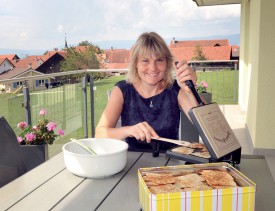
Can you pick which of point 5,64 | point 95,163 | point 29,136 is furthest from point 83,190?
point 5,64

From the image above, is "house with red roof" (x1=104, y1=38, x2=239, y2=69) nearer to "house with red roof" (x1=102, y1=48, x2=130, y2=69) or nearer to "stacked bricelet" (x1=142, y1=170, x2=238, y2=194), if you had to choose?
"house with red roof" (x1=102, y1=48, x2=130, y2=69)

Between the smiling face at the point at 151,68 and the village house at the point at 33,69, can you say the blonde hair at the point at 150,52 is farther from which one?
the village house at the point at 33,69

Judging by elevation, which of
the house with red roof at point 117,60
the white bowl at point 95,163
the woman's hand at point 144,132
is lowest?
the white bowl at point 95,163

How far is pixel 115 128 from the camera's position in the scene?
1.56m

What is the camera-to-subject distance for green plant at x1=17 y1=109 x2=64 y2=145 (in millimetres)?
2670

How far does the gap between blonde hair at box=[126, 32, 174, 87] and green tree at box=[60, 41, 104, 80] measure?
1382 centimetres

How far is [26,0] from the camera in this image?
243ft

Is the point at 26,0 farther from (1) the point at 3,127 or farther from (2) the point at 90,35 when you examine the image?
(1) the point at 3,127

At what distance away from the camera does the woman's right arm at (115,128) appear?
131cm

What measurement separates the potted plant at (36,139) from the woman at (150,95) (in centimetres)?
96

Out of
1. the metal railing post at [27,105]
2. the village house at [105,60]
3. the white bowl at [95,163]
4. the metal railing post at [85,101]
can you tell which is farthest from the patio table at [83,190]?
the metal railing post at [85,101]

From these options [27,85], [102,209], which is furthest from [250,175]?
[27,85]

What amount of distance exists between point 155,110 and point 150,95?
0.33 ft

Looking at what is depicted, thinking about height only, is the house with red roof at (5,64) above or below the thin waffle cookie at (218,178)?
above
